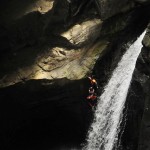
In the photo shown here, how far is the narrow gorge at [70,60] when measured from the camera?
17844 millimetres

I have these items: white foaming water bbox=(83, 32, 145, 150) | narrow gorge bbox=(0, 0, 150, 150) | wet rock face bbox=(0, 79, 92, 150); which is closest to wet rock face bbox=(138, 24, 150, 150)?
narrow gorge bbox=(0, 0, 150, 150)

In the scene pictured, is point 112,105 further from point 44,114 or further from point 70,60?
point 44,114

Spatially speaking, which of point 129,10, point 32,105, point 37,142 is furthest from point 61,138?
point 129,10

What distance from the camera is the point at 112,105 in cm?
1811

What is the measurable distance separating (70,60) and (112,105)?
3206 mm

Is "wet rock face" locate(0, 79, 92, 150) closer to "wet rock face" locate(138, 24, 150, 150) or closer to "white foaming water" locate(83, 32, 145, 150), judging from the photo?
"white foaming water" locate(83, 32, 145, 150)

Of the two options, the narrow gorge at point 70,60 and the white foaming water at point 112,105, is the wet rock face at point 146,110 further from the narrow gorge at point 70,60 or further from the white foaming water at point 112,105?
the white foaming water at point 112,105

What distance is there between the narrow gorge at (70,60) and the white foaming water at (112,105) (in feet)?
0.17

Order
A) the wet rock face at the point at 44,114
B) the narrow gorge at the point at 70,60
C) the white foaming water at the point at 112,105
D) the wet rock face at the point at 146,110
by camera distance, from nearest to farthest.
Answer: the wet rock face at the point at 146,110, the white foaming water at the point at 112,105, the narrow gorge at the point at 70,60, the wet rock face at the point at 44,114

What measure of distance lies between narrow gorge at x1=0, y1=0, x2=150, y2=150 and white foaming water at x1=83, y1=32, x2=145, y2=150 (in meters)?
0.05

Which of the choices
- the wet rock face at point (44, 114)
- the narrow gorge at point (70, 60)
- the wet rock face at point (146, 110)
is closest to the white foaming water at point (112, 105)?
the narrow gorge at point (70, 60)

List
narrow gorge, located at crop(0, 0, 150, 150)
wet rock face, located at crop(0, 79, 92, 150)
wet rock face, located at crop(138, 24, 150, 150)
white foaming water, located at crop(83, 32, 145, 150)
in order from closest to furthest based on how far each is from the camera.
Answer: wet rock face, located at crop(138, 24, 150, 150), white foaming water, located at crop(83, 32, 145, 150), narrow gorge, located at crop(0, 0, 150, 150), wet rock face, located at crop(0, 79, 92, 150)

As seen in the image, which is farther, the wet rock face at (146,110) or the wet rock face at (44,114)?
the wet rock face at (44,114)

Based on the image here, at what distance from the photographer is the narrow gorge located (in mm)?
17844
